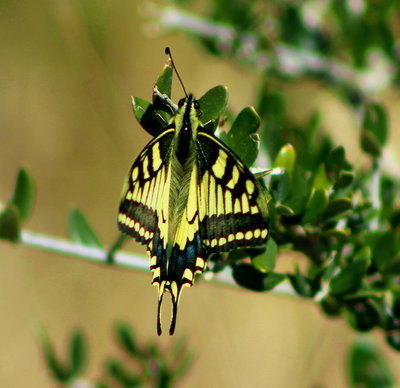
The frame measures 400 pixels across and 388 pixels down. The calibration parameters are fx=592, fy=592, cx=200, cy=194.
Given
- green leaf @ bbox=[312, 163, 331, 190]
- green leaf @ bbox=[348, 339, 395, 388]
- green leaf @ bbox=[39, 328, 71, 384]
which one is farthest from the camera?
green leaf @ bbox=[348, 339, 395, 388]

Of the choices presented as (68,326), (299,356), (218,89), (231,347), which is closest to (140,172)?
(218,89)

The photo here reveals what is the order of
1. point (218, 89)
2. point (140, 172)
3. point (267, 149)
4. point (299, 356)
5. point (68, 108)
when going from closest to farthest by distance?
point (218, 89) → point (140, 172) → point (267, 149) → point (299, 356) → point (68, 108)

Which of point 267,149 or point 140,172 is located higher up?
point 267,149

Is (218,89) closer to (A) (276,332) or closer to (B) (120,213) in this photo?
(B) (120,213)

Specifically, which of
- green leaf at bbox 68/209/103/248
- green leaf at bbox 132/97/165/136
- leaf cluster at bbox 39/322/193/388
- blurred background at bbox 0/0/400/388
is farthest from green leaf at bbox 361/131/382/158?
blurred background at bbox 0/0/400/388

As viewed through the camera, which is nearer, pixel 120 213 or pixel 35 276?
pixel 120 213

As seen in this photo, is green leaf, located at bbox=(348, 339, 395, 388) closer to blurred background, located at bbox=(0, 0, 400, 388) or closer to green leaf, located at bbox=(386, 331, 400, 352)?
green leaf, located at bbox=(386, 331, 400, 352)
